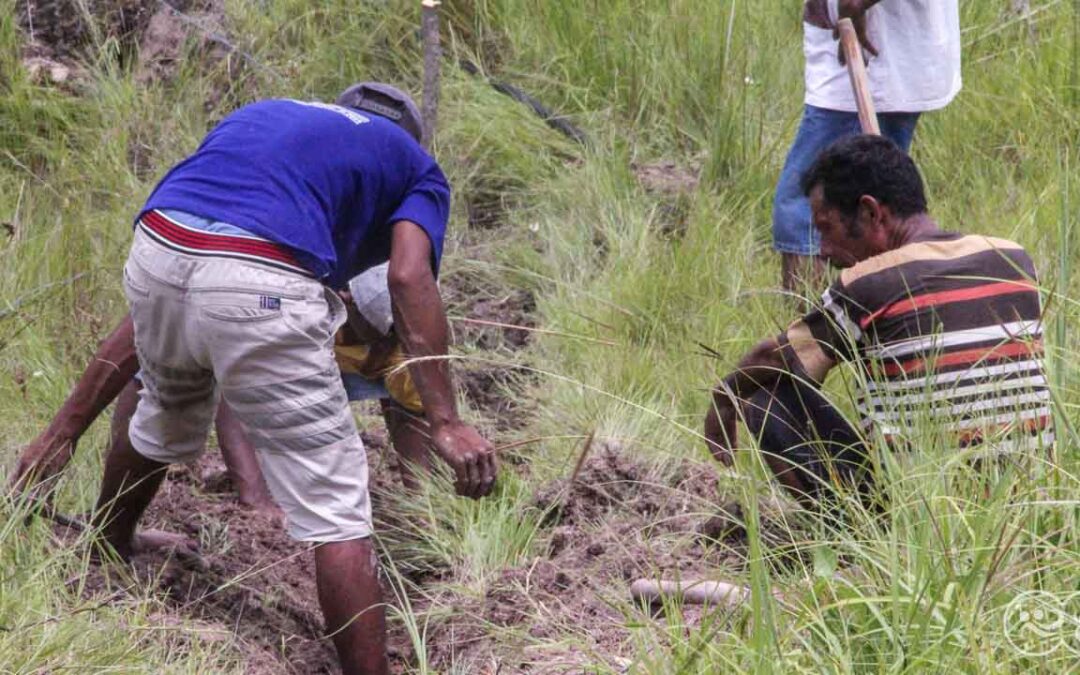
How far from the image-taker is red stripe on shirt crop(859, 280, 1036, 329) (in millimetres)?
3402

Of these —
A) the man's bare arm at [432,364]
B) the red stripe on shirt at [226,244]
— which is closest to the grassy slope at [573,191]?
the man's bare arm at [432,364]

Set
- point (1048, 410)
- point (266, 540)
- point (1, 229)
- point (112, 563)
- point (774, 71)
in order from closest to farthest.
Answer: point (1048, 410) → point (112, 563) → point (266, 540) → point (1, 229) → point (774, 71)

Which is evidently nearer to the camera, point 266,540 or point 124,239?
point 266,540

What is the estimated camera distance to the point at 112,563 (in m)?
3.84

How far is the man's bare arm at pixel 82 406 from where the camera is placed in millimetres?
3789

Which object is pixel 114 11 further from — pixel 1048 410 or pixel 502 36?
pixel 1048 410

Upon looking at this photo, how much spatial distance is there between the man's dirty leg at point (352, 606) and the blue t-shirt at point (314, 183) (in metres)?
0.65

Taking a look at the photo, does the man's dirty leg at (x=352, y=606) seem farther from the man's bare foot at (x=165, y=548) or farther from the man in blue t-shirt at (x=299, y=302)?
the man's bare foot at (x=165, y=548)

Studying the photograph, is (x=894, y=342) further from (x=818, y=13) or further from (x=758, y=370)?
(x=818, y=13)

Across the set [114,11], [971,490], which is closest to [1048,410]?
[971,490]

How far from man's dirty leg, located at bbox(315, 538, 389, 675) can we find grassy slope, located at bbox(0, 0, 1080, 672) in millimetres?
320

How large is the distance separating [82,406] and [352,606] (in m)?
0.94

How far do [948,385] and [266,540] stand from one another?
6.90 feet

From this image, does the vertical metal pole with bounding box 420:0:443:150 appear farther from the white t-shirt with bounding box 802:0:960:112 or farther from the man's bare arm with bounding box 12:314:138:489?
the man's bare arm with bounding box 12:314:138:489
